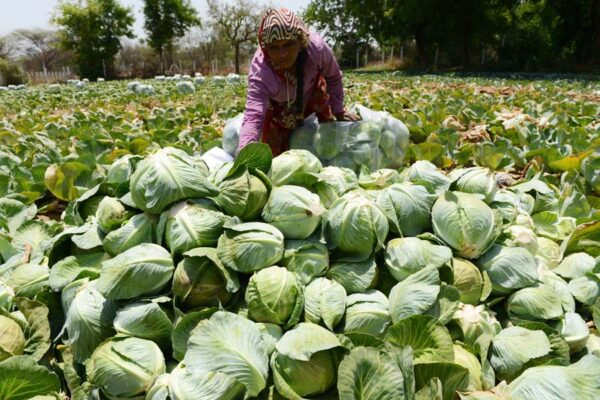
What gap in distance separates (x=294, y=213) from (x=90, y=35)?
57.1 meters

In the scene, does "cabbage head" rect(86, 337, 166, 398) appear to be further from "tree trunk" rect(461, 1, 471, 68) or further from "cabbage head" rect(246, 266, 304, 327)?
"tree trunk" rect(461, 1, 471, 68)

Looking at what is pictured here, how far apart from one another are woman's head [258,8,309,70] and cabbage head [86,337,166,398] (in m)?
2.74

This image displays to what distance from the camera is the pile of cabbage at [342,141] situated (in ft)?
14.8

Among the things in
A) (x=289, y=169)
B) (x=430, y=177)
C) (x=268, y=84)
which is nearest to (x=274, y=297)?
(x=289, y=169)

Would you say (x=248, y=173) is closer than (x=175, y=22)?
Yes

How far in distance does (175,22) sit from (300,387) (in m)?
59.1

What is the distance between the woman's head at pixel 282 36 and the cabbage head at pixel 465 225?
6.93 feet

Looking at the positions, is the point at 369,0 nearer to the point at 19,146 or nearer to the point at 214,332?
the point at 19,146

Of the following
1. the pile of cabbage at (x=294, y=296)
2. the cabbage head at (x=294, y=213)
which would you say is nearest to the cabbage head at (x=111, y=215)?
the pile of cabbage at (x=294, y=296)

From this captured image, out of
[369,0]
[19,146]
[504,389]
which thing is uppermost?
[369,0]

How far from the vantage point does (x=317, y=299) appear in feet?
7.18

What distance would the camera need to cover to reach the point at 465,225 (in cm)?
241

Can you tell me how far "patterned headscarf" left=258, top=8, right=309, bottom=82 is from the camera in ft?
12.2

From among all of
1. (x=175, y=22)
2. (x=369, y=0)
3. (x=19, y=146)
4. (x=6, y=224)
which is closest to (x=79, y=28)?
(x=175, y=22)
